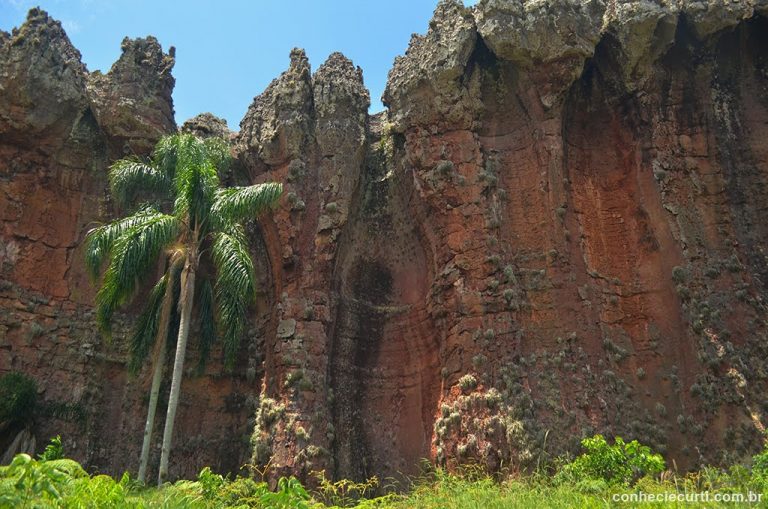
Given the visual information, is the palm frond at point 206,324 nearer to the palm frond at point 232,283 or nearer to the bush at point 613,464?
the palm frond at point 232,283

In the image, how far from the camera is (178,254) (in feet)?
52.1

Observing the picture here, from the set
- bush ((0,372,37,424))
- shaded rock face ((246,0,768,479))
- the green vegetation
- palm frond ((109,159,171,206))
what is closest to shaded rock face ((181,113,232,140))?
shaded rock face ((246,0,768,479))

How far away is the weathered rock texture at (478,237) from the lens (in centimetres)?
1577

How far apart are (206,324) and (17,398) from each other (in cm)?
472

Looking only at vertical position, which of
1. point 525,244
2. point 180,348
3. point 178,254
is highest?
point 525,244

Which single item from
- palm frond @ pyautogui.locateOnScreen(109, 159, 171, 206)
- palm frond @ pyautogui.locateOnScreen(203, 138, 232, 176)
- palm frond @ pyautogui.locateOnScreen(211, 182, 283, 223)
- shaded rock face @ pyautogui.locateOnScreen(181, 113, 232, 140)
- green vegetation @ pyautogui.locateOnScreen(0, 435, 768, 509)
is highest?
shaded rock face @ pyautogui.locateOnScreen(181, 113, 232, 140)

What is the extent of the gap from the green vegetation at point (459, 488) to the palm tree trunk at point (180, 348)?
1.03m

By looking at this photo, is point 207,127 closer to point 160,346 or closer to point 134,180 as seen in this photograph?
point 134,180

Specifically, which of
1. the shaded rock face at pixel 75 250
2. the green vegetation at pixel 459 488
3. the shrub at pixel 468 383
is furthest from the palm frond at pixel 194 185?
the shrub at pixel 468 383

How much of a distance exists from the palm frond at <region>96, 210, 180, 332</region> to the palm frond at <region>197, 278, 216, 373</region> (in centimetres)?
165

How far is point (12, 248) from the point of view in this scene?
18.8 metres

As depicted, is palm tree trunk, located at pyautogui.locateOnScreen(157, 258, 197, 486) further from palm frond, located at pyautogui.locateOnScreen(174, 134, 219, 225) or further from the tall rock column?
the tall rock column

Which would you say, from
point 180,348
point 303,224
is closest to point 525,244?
point 303,224

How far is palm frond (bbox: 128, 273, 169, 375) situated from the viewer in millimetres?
15883
